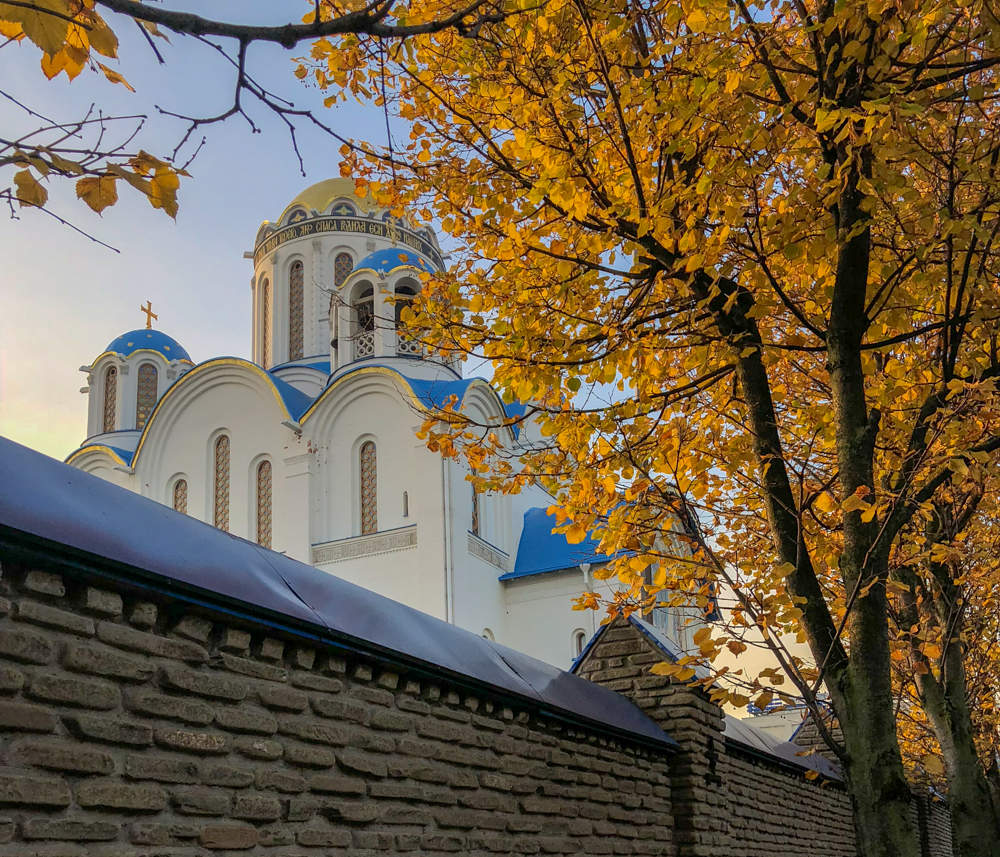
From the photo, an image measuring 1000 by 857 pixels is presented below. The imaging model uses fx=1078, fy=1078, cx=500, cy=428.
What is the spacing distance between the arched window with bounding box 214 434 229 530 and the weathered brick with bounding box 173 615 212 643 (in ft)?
65.0

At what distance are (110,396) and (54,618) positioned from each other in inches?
1057

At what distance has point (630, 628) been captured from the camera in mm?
7039

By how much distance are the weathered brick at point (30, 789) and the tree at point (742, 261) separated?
2933 millimetres

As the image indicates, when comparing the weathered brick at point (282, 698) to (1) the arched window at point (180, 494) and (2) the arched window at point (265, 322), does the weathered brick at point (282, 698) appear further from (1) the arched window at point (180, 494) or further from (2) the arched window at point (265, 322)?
(2) the arched window at point (265, 322)

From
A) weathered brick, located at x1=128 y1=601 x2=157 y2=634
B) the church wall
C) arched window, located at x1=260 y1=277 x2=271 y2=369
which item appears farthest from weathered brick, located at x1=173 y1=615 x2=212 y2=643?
arched window, located at x1=260 y1=277 x2=271 y2=369

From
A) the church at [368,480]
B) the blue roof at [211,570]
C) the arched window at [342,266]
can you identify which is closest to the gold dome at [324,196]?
the arched window at [342,266]

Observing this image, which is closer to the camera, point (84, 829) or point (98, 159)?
point (98, 159)

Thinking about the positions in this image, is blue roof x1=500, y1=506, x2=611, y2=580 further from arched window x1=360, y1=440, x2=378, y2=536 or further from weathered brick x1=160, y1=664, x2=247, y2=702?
weathered brick x1=160, y1=664, x2=247, y2=702

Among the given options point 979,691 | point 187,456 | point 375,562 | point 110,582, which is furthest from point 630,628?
point 187,456

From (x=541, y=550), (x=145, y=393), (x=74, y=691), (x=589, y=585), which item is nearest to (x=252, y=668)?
(x=74, y=691)

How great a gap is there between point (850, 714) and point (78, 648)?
320 centimetres

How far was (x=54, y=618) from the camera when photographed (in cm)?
287

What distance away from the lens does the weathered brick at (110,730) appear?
2871mm

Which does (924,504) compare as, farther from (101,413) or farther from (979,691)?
(101,413)
